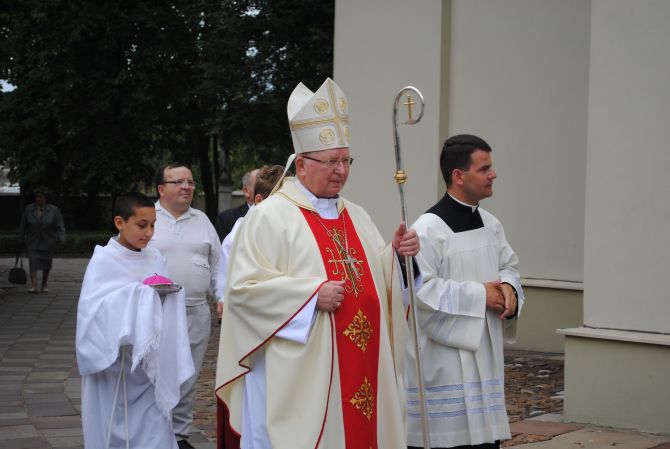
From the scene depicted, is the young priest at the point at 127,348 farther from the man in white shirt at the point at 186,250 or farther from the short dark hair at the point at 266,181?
the short dark hair at the point at 266,181

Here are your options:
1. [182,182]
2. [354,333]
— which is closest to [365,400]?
[354,333]

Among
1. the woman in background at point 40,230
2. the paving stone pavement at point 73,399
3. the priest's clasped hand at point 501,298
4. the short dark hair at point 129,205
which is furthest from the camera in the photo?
the woman in background at point 40,230

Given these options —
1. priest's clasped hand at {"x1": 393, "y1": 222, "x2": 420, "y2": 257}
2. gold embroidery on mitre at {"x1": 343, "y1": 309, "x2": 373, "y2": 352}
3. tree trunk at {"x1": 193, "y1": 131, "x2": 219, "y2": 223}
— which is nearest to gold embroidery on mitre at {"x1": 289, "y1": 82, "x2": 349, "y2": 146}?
priest's clasped hand at {"x1": 393, "y1": 222, "x2": 420, "y2": 257}


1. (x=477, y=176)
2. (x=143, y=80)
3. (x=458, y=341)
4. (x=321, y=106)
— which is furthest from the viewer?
(x=143, y=80)

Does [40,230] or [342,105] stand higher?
[342,105]

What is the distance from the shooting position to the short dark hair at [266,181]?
7211 mm

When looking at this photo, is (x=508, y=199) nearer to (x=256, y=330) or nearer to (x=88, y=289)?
(x=88, y=289)

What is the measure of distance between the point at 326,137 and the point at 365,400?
3.94ft

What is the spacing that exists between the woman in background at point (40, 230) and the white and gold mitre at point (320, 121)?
14.7 metres

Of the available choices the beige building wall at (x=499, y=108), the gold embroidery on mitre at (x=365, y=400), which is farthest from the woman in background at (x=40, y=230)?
the gold embroidery on mitre at (x=365, y=400)

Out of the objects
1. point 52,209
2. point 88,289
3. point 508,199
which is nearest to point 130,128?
point 52,209

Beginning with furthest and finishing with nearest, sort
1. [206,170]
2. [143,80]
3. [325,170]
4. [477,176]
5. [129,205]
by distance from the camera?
[206,170], [143,80], [129,205], [477,176], [325,170]

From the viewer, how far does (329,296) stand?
436 cm

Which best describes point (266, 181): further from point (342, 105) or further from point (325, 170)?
point (325, 170)
